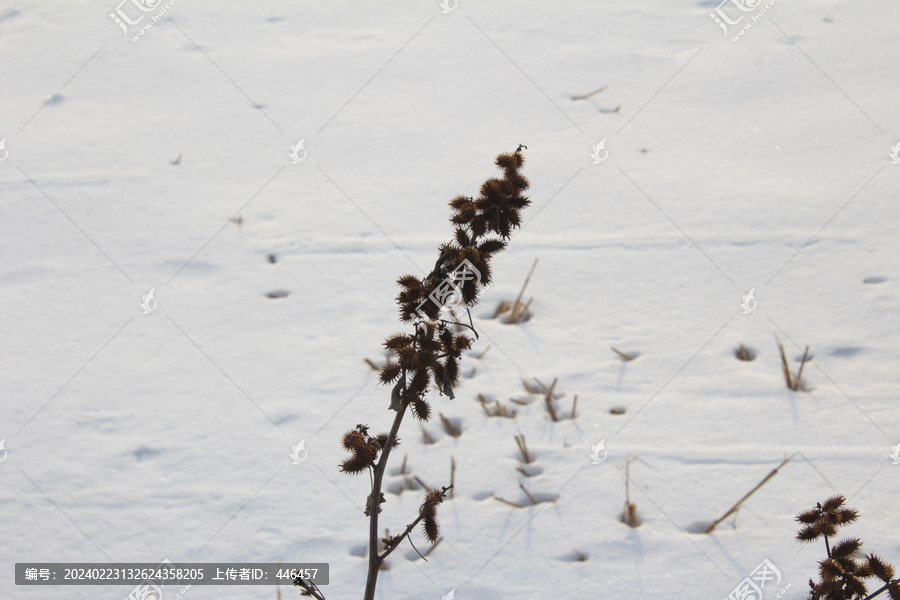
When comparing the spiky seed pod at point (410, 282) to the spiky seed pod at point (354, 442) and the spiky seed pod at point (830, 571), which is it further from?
the spiky seed pod at point (830, 571)

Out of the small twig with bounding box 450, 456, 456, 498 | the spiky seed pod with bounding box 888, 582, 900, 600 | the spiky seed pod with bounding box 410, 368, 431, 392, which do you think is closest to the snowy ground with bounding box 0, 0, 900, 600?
the small twig with bounding box 450, 456, 456, 498

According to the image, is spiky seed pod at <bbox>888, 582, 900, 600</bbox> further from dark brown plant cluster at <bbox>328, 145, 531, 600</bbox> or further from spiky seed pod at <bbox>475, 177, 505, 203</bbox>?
spiky seed pod at <bbox>475, 177, 505, 203</bbox>

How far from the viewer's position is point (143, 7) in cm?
753

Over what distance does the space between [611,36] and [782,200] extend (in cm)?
255

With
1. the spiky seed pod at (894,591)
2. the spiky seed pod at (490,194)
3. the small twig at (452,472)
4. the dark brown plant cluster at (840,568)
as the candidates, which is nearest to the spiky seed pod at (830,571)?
the dark brown plant cluster at (840,568)

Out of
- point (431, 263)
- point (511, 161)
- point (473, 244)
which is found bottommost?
point (473, 244)

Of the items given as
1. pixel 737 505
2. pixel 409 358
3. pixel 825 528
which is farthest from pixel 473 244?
pixel 737 505

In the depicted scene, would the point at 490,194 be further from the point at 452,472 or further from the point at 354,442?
the point at 452,472

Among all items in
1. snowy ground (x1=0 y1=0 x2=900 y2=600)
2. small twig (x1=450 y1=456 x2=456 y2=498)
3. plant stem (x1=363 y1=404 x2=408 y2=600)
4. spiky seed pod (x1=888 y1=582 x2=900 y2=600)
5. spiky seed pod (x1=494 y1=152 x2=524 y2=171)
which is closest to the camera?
spiky seed pod (x1=888 y1=582 x2=900 y2=600)

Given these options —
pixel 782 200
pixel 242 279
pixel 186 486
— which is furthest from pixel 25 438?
pixel 782 200

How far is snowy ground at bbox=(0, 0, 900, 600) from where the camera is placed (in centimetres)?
325

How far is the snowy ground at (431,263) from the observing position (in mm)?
3248

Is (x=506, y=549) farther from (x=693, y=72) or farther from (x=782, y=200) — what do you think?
(x=693, y=72)

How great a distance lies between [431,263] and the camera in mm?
4758
